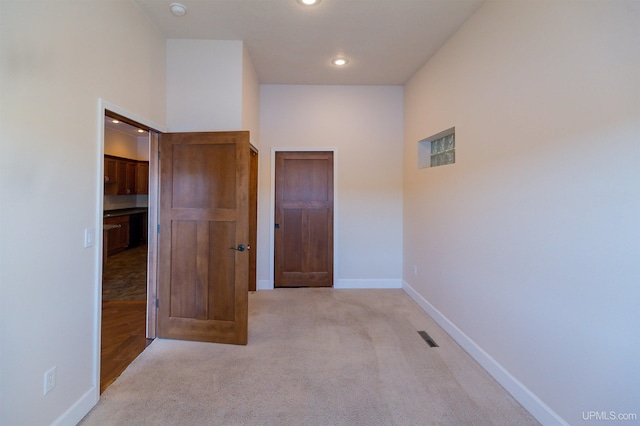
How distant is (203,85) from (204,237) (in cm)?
162

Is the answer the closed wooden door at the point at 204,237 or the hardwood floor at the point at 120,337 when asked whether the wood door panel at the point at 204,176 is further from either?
the hardwood floor at the point at 120,337

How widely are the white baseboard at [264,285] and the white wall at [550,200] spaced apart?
8.39ft

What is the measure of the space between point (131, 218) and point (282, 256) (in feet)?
17.5

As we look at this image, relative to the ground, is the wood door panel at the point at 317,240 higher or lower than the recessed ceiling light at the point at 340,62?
lower

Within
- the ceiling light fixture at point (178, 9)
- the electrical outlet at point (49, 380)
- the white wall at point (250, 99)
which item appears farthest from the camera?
the white wall at point (250, 99)

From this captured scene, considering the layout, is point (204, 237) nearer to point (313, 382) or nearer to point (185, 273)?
point (185, 273)

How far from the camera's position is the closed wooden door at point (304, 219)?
4430mm

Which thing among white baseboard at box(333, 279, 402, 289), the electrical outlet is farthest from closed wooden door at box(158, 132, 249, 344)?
white baseboard at box(333, 279, 402, 289)

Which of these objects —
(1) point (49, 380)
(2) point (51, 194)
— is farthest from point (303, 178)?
(1) point (49, 380)

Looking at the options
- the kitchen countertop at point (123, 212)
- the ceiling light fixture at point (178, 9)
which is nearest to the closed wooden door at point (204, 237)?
the ceiling light fixture at point (178, 9)

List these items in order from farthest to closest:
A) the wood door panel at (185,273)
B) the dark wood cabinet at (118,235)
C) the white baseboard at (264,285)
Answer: the dark wood cabinet at (118,235) → the white baseboard at (264,285) → the wood door panel at (185,273)

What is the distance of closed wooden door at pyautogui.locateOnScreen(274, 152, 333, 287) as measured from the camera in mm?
4430

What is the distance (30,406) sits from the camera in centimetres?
149

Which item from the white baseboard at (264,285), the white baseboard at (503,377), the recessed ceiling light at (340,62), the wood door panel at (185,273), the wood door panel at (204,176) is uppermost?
the recessed ceiling light at (340,62)
